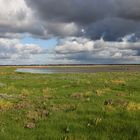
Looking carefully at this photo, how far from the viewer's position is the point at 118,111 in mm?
16391

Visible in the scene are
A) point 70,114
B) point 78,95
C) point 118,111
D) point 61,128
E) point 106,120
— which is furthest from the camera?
point 78,95

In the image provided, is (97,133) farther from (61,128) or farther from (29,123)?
(29,123)

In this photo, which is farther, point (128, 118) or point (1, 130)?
point (128, 118)

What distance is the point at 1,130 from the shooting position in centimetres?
1197

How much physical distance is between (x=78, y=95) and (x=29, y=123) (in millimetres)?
11278

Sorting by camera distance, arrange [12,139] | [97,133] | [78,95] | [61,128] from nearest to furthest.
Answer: [12,139] < [97,133] < [61,128] < [78,95]

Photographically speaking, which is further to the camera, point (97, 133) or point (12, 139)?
point (97, 133)

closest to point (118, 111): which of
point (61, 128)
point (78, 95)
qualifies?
point (61, 128)

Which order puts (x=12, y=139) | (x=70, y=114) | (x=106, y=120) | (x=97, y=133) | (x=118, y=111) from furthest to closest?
(x=118, y=111) < (x=70, y=114) < (x=106, y=120) < (x=97, y=133) < (x=12, y=139)

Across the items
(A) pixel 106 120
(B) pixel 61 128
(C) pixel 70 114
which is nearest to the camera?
(B) pixel 61 128

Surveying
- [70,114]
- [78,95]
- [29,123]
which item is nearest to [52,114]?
[70,114]

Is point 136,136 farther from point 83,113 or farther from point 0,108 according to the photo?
point 0,108

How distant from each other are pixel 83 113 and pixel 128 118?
8.49 ft

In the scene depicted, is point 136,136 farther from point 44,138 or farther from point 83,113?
point 83,113
